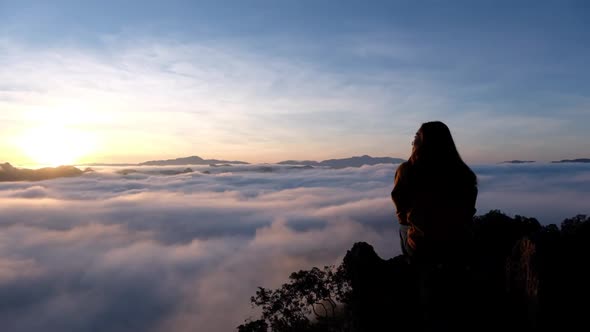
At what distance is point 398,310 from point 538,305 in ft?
15.0

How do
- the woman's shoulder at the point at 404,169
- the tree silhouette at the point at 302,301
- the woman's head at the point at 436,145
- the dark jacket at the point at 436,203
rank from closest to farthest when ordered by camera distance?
the woman's head at the point at 436,145 → the dark jacket at the point at 436,203 → the woman's shoulder at the point at 404,169 → the tree silhouette at the point at 302,301

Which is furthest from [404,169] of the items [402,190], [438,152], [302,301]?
[302,301]

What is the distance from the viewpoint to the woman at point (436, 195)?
5094 mm

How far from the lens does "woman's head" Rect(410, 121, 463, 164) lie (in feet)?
16.5

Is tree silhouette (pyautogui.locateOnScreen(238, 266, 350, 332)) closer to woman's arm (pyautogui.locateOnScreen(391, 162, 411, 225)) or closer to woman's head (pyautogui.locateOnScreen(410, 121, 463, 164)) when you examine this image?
woman's arm (pyautogui.locateOnScreen(391, 162, 411, 225))

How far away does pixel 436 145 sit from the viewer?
16.6ft

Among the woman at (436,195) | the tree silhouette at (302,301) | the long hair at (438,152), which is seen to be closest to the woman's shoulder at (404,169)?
the woman at (436,195)

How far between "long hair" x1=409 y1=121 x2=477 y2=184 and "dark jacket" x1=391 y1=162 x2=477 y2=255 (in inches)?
0.5

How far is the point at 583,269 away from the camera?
8.82 meters

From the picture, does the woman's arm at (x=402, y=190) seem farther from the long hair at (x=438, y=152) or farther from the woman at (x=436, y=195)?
the long hair at (x=438, y=152)

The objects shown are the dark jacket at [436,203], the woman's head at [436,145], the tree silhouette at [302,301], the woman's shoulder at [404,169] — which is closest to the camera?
the woman's head at [436,145]

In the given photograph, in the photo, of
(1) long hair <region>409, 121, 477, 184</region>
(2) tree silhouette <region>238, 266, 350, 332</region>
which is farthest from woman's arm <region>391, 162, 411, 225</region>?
(2) tree silhouette <region>238, 266, 350, 332</region>

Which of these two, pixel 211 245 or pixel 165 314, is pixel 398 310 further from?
pixel 211 245

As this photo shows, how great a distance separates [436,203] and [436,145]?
85 centimetres
